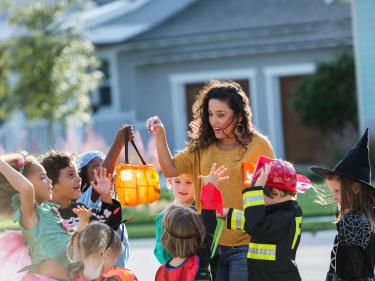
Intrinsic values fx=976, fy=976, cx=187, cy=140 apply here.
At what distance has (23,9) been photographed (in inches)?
944

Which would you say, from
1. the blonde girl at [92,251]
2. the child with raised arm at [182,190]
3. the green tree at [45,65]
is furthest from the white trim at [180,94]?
the blonde girl at [92,251]

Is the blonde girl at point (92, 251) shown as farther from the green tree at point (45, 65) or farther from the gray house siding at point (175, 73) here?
the gray house siding at point (175, 73)

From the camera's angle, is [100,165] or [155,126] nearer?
[155,126]

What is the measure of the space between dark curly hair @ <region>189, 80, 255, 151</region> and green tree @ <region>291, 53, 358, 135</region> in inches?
643

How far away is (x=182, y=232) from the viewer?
5.39m

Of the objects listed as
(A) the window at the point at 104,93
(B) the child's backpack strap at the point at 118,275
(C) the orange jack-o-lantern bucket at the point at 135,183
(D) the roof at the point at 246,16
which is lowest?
(B) the child's backpack strap at the point at 118,275

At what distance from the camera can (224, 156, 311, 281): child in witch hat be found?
527cm

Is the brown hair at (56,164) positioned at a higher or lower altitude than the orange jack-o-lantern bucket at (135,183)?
higher

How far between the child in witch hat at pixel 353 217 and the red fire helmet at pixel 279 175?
58 centimetres

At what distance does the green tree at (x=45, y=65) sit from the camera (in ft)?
77.4

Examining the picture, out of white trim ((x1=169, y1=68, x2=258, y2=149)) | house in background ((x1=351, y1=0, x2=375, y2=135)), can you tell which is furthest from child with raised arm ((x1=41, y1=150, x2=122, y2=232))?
white trim ((x1=169, y1=68, x2=258, y2=149))

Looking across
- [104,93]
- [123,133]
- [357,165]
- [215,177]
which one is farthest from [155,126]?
[104,93]

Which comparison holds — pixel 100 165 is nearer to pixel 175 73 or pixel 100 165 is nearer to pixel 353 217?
pixel 353 217

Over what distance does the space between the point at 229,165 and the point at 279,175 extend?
19.5 inches
